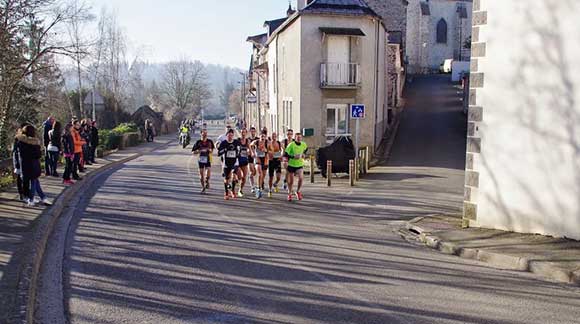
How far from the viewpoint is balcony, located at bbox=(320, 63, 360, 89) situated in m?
25.6

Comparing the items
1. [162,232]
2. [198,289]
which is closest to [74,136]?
[162,232]

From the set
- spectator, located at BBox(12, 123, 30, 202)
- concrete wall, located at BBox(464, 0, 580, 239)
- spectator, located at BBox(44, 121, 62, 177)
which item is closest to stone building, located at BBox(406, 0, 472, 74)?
spectator, located at BBox(44, 121, 62, 177)

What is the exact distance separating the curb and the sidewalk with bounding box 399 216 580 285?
6.03 meters

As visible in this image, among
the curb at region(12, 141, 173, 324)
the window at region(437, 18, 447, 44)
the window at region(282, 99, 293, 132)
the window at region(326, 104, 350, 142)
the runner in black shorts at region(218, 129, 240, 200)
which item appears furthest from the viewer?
the window at region(437, 18, 447, 44)

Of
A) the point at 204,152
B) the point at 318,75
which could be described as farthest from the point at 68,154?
the point at 318,75

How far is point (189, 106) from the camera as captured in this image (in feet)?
307

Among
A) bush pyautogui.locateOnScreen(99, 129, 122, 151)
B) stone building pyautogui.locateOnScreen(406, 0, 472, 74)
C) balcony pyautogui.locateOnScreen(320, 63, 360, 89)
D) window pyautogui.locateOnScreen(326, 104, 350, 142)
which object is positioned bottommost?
bush pyautogui.locateOnScreen(99, 129, 122, 151)

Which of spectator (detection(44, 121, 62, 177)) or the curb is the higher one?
spectator (detection(44, 121, 62, 177))

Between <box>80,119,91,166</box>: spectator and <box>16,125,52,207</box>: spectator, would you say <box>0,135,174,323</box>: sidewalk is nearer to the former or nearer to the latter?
<box>16,125,52,207</box>: spectator

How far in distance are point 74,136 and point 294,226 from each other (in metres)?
8.52

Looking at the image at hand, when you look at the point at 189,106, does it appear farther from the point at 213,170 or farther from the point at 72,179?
the point at 72,179

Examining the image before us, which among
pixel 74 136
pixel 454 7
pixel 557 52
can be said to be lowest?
pixel 74 136

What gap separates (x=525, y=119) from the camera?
9906 mm

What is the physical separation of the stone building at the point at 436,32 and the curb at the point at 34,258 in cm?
5391
